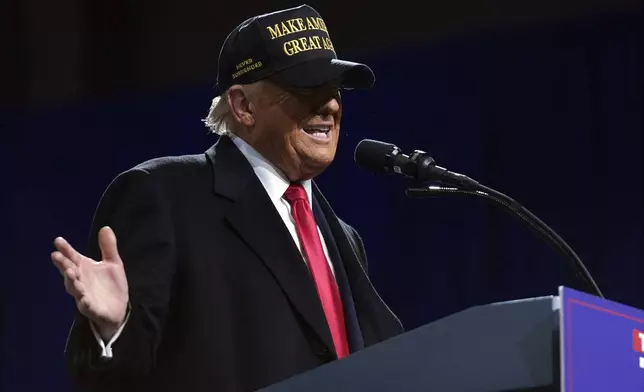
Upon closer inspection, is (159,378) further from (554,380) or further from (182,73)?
(182,73)

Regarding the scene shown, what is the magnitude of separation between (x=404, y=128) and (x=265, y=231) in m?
1.73

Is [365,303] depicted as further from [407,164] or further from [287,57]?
[287,57]

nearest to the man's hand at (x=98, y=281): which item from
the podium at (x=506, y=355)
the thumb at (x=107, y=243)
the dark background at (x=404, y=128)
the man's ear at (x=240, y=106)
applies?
the thumb at (x=107, y=243)

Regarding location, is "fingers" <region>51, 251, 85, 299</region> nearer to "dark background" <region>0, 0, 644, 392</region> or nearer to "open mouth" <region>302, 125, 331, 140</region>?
"open mouth" <region>302, 125, 331, 140</region>

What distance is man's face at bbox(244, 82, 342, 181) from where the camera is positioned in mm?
1781

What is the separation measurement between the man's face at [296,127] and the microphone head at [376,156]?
146 millimetres

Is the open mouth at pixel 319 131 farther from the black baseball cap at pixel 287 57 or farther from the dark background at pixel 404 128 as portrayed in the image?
the dark background at pixel 404 128

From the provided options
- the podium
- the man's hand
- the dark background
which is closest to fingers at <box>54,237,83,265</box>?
the man's hand

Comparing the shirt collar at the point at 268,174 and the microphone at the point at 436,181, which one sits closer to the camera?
the microphone at the point at 436,181

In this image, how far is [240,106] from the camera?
1.84m

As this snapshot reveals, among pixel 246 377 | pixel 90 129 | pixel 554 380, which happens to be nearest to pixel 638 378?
pixel 554 380

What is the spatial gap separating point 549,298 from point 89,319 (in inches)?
23.5

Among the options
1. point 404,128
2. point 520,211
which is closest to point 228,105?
point 520,211

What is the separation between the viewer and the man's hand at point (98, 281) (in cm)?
131
